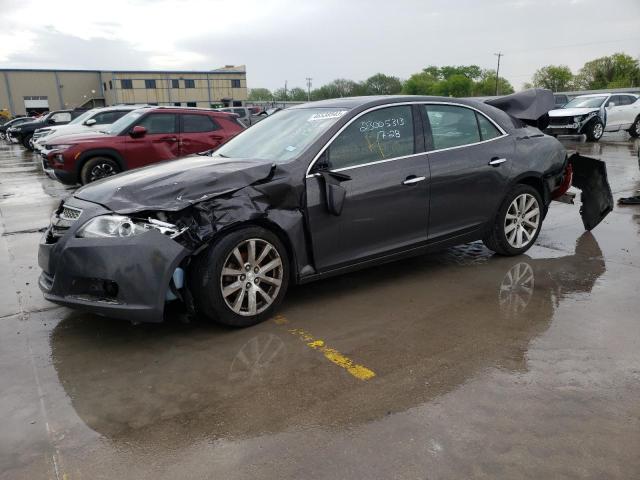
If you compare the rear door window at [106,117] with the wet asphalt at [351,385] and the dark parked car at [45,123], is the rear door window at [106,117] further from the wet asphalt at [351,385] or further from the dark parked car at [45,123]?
the wet asphalt at [351,385]

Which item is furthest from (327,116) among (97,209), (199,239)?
(97,209)

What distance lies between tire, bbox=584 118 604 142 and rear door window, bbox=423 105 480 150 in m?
15.0

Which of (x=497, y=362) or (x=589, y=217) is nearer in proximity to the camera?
(x=497, y=362)

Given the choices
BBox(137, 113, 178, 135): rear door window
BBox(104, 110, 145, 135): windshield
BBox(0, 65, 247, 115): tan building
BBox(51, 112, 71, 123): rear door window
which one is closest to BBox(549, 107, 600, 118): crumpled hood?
BBox(137, 113, 178, 135): rear door window

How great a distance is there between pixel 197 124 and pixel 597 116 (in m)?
14.0

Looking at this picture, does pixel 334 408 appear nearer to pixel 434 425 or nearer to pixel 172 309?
pixel 434 425

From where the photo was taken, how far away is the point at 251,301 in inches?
162

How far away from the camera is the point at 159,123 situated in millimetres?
10859

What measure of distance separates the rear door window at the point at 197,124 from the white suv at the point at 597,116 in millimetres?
11562

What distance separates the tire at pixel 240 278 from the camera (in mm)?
3869

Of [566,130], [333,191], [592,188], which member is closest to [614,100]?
[566,130]

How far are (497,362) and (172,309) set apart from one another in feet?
8.53

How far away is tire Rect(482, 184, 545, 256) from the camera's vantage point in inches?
218

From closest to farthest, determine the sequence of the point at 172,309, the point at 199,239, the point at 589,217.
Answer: the point at 199,239, the point at 172,309, the point at 589,217
